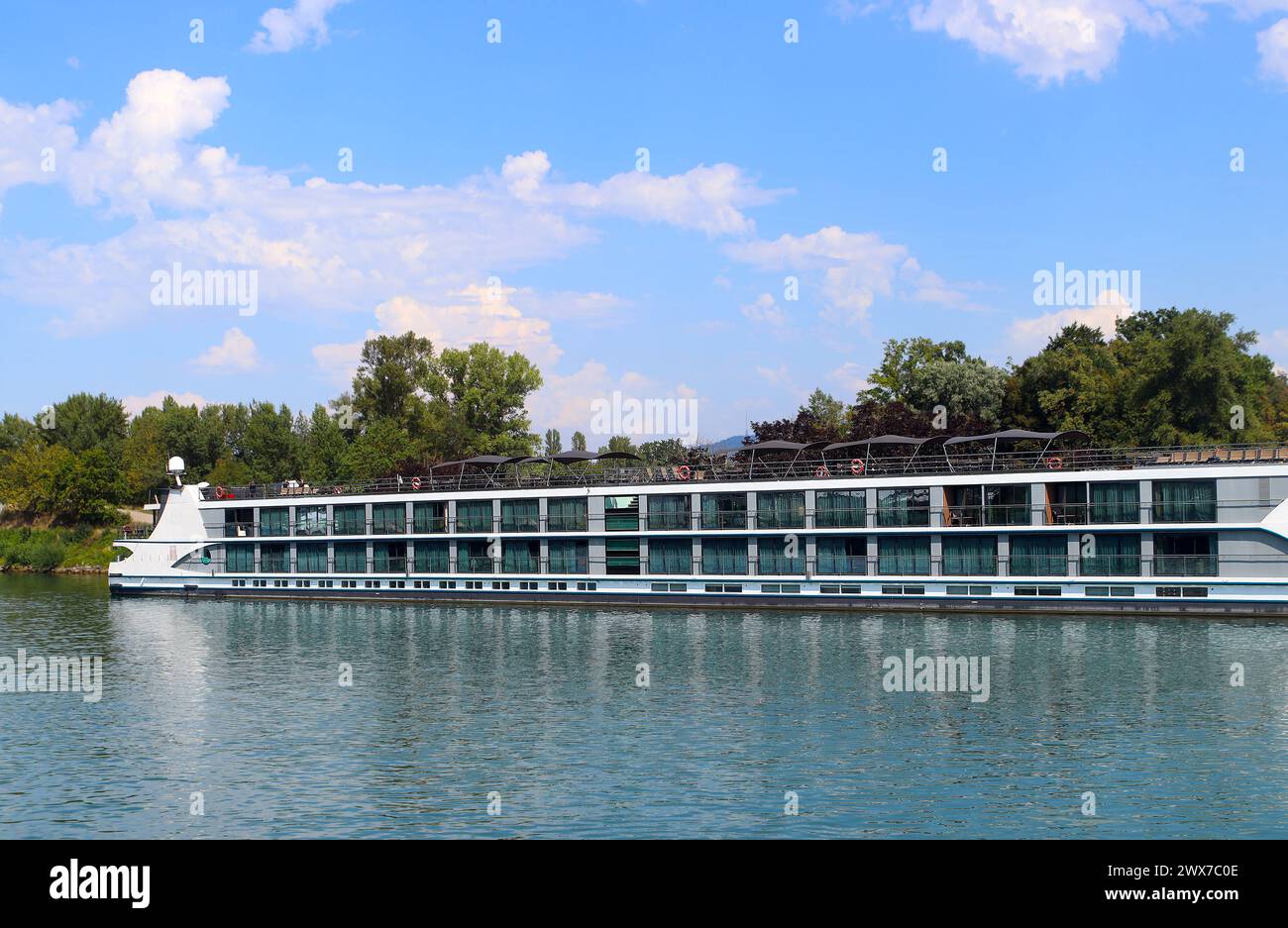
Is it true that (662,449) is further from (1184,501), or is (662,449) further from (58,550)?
(1184,501)

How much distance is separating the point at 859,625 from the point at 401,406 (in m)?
92.5

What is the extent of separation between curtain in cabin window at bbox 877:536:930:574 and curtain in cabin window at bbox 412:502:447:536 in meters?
29.8

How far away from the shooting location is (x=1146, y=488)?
57781mm

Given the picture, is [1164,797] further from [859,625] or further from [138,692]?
[138,692]

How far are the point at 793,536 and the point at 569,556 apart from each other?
50.0 ft

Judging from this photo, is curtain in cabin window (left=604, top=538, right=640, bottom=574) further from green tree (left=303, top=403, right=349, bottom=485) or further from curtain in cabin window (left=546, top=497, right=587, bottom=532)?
green tree (left=303, top=403, right=349, bottom=485)

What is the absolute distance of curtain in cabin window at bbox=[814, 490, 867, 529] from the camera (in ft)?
215

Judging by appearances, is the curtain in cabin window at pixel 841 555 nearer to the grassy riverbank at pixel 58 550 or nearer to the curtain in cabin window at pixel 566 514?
the curtain in cabin window at pixel 566 514

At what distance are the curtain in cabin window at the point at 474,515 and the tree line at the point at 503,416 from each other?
30.5 metres

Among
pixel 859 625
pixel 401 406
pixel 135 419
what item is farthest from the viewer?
pixel 135 419

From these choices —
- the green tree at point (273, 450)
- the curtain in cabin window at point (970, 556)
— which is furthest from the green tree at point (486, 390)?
the curtain in cabin window at point (970, 556)
